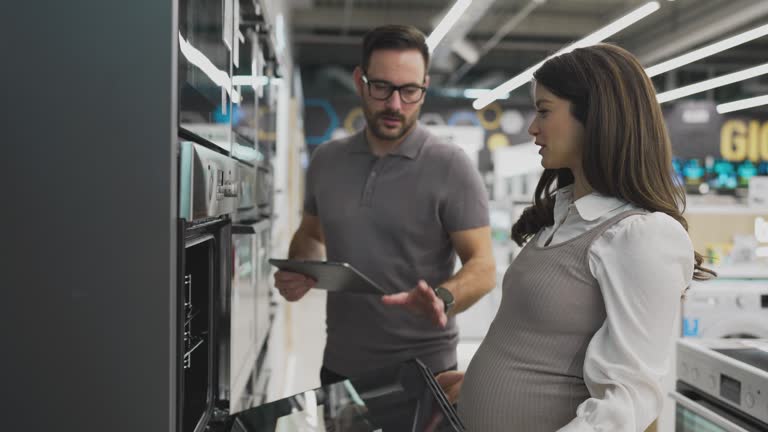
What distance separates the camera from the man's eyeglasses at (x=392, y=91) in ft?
6.50

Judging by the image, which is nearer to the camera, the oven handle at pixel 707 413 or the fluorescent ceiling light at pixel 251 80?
the fluorescent ceiling light at pixel 251 80

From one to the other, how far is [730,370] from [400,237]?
99 centimetres

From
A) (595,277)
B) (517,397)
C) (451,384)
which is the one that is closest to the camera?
(595,277)

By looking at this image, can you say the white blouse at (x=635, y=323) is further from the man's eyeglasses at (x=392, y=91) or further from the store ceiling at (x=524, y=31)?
the store ceiling at (x=524, y=31)

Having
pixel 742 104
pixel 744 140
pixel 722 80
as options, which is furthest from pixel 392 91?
pixel 744 140

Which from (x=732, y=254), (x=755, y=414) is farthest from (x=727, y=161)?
(x=755, y=414)

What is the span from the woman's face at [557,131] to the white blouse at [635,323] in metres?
0.21

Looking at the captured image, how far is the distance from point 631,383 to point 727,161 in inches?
587

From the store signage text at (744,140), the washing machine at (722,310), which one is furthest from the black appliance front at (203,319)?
the store signage text at (744,140)

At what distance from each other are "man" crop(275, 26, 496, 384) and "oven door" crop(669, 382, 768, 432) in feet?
2.42

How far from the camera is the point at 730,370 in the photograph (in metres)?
1.87

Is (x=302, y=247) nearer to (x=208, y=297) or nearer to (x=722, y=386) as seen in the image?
(x=208, y=297)

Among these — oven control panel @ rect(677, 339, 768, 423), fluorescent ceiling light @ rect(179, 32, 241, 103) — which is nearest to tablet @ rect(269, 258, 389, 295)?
fluorescent ceiling light @ rect(179, 32, 241, 103)

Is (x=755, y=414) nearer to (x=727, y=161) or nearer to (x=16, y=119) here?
(x=16, y=119)
